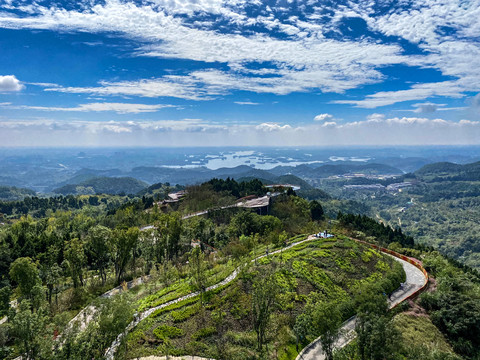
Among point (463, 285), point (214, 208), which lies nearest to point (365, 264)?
point (463, 285)

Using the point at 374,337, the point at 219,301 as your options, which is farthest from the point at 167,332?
the point at 374,337

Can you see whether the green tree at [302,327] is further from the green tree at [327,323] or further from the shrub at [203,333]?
the shrub at [203,333]

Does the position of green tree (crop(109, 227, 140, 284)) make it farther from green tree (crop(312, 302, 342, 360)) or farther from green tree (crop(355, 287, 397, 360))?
green tree (crop(355, 287, 397, 360))

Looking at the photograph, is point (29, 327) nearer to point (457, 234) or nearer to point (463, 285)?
point (463, 285)

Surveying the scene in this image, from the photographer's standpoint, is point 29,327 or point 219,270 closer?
point 29,327

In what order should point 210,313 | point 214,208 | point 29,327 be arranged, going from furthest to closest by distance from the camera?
point 214,208 < point 210,313 < point 29,327

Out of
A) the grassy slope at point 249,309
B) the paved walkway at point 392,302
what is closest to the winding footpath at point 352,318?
the paved walkway at point 392,302

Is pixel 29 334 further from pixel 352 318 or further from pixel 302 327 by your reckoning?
pixel 352 318

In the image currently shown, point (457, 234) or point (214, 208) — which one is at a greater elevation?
point (214, 208)
